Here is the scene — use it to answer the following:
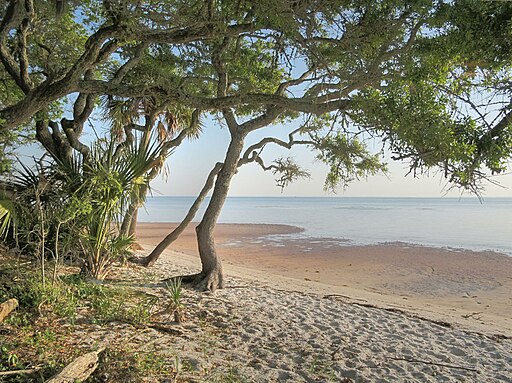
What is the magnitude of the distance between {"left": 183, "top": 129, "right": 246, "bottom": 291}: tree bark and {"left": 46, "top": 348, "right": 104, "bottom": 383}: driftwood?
352cm

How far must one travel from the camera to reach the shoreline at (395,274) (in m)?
7.49

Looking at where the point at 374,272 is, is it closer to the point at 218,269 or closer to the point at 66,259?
the point at 218,269

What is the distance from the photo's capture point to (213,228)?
7.00 metres

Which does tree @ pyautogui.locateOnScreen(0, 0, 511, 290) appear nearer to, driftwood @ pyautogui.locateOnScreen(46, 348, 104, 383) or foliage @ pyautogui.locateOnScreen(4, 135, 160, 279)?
foliage @ pyautogui.locateOnScreen(4, 135, 160, 279)

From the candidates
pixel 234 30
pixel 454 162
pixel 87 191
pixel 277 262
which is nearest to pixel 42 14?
pixel 87 191

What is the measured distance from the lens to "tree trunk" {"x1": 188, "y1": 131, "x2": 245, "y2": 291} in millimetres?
6805

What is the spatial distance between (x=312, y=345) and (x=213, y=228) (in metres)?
3.17

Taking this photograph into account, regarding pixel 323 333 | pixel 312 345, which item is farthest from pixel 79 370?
pixel 323 333

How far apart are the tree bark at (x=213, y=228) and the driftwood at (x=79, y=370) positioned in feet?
11.5

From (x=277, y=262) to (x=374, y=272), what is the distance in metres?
3.28

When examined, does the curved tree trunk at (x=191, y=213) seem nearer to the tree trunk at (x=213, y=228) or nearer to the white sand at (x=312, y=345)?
the tree trunk at (x=213, y=228)

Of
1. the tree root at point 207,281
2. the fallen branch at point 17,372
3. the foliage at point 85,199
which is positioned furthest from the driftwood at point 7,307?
the tree root at point 207,281

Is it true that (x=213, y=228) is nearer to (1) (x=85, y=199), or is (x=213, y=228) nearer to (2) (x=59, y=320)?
(1) (x=85, y=199)

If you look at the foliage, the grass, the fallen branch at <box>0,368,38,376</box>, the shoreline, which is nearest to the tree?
the foliage
